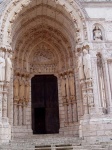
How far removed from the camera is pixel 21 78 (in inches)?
437

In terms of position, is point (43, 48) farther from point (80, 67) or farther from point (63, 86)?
point (80, 67)

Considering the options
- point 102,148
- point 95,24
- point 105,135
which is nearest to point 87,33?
point 95,24

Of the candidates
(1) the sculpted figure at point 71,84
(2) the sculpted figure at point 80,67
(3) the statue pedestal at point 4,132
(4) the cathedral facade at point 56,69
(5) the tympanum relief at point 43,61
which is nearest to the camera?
(3) the statue pedestal at point 4,132

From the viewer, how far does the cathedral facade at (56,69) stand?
9016 millimetres

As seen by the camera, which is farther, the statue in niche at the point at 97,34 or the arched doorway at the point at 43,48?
the arched doorway at the point at 43,48

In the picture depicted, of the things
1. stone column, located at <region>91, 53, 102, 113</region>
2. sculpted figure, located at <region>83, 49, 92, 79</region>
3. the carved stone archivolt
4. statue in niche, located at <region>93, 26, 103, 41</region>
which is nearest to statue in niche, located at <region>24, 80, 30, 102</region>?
the carved stone archivolt

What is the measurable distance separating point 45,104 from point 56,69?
1.98 meters

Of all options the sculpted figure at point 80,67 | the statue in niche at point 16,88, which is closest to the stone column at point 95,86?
the sculpted figure at point 80,67

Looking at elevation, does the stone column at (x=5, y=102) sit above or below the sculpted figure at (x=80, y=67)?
below

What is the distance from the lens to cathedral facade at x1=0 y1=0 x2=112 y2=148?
9.02 metres

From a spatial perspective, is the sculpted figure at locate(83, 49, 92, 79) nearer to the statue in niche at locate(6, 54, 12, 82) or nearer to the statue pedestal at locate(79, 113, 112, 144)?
the statue pedestal at locate(79, 113, 112, 144)

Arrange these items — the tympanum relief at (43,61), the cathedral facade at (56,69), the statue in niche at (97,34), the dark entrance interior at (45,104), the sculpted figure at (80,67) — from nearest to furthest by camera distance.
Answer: the cathedral facade at (56,69) → the sculpted figure at (80,67) → the statue in niche at (97,34) → the dark entrance interior at (45,104) → the tympanum relief at (43,61)

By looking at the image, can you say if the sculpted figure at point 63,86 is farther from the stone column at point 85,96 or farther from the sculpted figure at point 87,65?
the sculpted figure at point 87,65

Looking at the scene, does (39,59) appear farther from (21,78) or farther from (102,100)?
(102,100)
